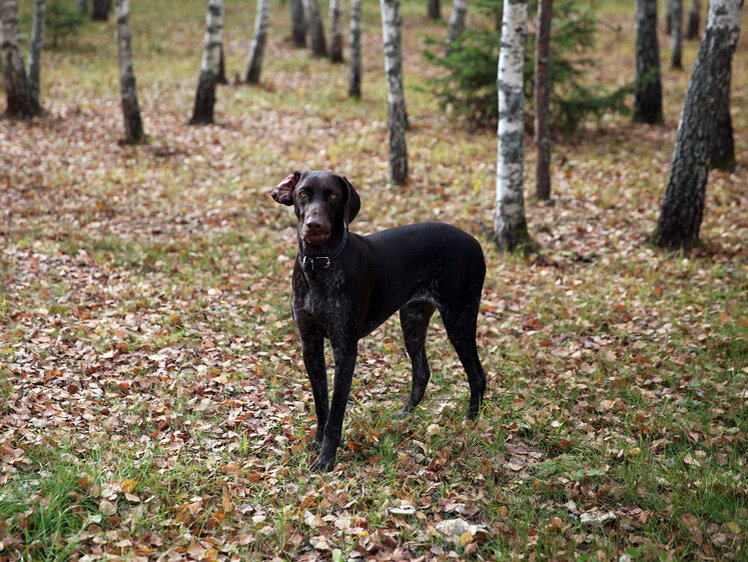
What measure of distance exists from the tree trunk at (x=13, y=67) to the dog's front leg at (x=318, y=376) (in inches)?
559

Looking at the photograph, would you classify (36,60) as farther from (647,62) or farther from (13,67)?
(647,62)

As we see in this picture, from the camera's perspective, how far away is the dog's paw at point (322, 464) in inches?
205

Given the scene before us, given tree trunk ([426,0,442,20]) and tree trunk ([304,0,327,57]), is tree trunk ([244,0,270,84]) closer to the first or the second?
tree trunk ([304,0,327,57])

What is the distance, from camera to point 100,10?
30656 millimetres

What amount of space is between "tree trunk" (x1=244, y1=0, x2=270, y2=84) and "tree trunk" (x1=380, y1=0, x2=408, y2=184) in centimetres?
958

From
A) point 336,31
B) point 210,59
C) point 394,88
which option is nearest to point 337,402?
point 394,88

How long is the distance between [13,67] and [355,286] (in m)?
14.6

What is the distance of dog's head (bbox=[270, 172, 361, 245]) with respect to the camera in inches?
178

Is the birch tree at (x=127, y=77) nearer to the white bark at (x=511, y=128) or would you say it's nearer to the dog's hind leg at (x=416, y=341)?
the white bark at (x=511, y=128)

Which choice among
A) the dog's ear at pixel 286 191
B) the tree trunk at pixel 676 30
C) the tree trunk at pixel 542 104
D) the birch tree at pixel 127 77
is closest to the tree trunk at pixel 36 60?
the birch tree at pixel 127 77

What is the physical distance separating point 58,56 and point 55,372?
22.2m

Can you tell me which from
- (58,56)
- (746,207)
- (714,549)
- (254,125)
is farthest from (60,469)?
(58,56)

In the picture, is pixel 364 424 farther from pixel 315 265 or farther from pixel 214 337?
pixel 214 337

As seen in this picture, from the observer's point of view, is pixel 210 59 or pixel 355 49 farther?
pixel 355 49
